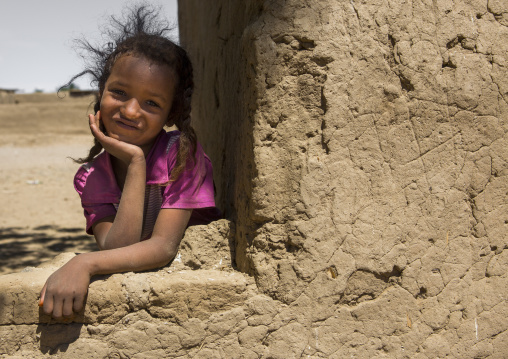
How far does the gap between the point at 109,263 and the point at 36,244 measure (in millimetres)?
4278

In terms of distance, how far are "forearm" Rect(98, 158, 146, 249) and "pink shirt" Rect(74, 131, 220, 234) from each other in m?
0.10

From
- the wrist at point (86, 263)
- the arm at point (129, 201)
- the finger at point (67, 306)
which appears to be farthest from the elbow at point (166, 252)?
the finger at point (67, 306)

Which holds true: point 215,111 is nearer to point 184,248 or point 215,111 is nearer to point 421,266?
point 184,248

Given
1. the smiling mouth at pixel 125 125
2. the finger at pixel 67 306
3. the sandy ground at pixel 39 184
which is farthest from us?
the sandy ground at pixel 39 184

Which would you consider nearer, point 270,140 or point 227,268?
point 270,140

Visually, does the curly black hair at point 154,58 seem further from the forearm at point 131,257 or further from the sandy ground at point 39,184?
the sandy ground at point 39,184

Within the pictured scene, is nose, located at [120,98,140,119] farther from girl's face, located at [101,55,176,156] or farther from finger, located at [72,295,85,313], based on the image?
finger, located at [72,295,85,313]

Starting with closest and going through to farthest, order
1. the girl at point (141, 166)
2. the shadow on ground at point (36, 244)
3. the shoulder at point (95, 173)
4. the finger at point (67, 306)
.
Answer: the finger at point (67, 306) → the girl at point (141, 166) → the shoulder at point (95, 173) → the shadow on ground at point (36, 244)

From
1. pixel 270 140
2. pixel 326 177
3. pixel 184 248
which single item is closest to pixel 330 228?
pixel 326 177

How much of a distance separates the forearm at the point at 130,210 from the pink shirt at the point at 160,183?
10 cm

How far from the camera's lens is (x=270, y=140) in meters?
1.81

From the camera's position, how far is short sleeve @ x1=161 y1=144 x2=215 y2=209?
1951 mm

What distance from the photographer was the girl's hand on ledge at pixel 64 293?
1697 millimetres

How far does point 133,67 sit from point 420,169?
43.3 inches
